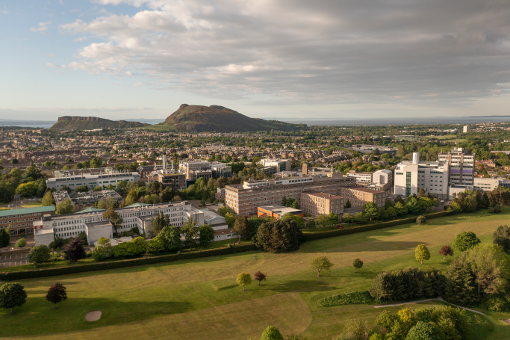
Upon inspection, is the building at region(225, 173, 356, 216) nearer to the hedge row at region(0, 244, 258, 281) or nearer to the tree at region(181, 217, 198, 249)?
the tree at region(181, 217, 198, 249)

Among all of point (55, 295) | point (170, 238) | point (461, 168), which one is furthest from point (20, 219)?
point (461, 168)

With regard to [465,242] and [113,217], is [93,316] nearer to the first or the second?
[113,217]

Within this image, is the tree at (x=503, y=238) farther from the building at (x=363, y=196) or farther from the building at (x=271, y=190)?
the building at (x=271, y=190)

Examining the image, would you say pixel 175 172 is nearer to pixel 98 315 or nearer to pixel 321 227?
pixel 321 227

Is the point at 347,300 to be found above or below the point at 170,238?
below

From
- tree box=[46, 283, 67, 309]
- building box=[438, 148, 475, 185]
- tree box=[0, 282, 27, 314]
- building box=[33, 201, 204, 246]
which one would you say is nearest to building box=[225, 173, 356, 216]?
building box=[33, 201, 204, 246]

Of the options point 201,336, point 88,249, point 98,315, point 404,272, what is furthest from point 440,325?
point 88,249
